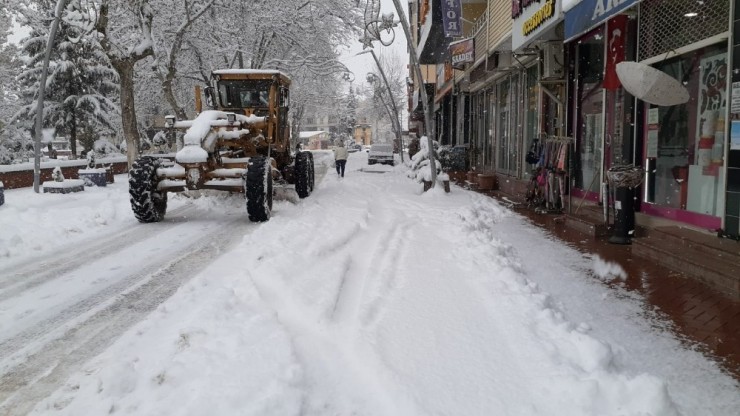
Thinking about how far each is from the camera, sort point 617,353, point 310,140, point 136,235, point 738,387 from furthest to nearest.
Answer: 1. point 310,140
2. point 136,235
3. point 617,353
4. point 738,387

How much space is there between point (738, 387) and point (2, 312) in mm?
5566

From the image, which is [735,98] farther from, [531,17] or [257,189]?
[257,189]

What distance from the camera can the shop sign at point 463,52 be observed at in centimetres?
1797

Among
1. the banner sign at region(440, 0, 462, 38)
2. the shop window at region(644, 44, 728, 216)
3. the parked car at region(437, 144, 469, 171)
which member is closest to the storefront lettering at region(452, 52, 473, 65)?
the banner sign at region(440, 0, 462, 38)

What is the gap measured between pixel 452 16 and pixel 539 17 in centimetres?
722

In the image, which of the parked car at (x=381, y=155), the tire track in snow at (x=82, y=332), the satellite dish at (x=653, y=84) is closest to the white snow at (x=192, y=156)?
Answer: the tire track in snow at (x=82, y=332)

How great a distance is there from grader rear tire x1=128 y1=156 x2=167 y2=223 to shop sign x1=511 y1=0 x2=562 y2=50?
7.39 m

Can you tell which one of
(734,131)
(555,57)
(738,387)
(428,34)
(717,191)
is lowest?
(738,387)

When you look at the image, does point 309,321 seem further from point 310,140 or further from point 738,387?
point 310,140

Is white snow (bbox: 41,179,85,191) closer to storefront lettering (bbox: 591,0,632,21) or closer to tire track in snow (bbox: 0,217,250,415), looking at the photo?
tire track in snow (bbox: 0,217,250,415)

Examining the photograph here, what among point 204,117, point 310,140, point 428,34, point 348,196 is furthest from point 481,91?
point 310,140

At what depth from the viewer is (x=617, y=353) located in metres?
3.81

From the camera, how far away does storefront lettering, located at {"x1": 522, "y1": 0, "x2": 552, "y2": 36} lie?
9.99 meters

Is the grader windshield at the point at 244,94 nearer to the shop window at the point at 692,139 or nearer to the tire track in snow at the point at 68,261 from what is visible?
the tire track in snow at the point at 68,261
